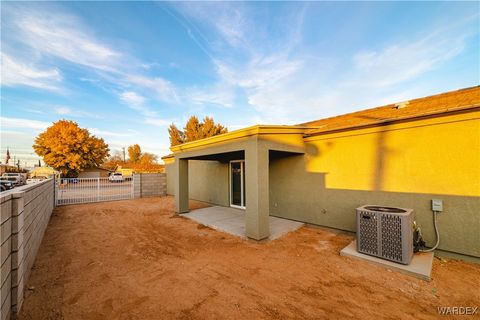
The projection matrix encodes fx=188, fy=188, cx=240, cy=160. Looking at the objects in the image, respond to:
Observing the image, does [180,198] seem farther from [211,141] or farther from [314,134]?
[314,134]

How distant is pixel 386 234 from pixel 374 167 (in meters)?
1.82

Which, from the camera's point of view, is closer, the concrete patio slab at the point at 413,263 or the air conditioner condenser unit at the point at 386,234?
the concrete patio slab at the point at 413,263

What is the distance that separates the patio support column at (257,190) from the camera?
457 centimetres

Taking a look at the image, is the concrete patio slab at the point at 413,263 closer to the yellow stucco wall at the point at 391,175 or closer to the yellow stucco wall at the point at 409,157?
the yellow stucco wall at the point at 391,175

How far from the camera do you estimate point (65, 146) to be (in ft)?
75.7

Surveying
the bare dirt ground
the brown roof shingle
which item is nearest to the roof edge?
the brown roof shingle

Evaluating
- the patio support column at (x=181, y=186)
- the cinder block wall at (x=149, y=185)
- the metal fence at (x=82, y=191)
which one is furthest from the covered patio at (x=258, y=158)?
the metal fence at (x=82, y=191)

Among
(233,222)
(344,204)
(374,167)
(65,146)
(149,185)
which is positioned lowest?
(233,222)

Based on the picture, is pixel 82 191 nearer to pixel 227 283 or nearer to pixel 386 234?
pixel 227 283

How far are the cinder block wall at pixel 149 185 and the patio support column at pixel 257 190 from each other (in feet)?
34.3

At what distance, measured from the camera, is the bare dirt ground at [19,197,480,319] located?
2312 millimetres

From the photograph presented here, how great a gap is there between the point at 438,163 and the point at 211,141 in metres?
5.48

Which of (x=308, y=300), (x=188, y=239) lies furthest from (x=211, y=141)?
(x=308, y=300)

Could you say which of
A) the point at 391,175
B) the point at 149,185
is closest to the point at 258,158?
the point at 391,175
